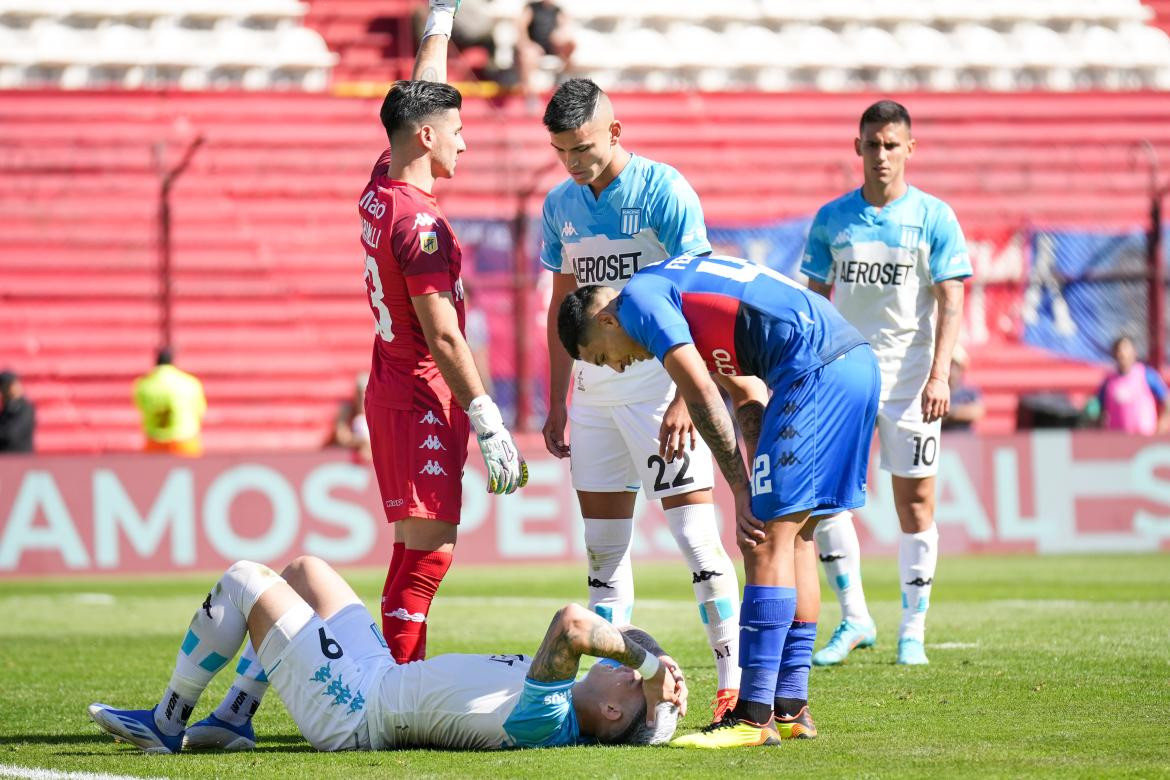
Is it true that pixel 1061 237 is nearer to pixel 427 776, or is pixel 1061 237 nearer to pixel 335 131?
pixel 335 131

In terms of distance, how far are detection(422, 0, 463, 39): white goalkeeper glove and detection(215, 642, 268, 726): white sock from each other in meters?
2.89

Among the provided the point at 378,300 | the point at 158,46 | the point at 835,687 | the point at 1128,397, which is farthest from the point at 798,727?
the point at 158,46

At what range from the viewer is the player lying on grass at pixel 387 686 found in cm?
591

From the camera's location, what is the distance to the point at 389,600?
666cm

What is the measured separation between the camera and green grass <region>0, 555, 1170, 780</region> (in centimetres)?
560

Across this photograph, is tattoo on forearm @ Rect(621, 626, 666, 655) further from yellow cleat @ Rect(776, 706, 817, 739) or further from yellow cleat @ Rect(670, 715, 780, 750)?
yellow cleat @ Rect(776, 706, 817, 739)

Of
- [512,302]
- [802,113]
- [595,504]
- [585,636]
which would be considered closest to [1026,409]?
[512,302]

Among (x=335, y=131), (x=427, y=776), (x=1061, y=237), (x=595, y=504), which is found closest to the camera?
(x=427, y=776)

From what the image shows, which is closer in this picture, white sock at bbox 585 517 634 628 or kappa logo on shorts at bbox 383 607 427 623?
kappa logo on shorts at bbox 383 607 427 623

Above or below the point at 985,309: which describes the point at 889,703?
below

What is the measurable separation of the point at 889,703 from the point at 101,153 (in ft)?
56.8

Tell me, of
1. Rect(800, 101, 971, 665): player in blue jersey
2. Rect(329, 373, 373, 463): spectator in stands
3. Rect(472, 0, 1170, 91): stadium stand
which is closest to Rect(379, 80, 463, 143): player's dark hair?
Rect(800, 101, 971, 665): player in blue jersey

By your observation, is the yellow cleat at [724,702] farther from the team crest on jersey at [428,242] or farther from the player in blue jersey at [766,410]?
the team crest on jersey at [428,242]

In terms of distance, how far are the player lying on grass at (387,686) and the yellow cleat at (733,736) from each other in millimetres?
103
